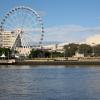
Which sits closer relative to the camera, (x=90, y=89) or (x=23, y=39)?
(x=90, y=89)

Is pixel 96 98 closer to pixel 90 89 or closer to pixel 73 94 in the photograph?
pixel 73 94

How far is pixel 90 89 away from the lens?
101ft

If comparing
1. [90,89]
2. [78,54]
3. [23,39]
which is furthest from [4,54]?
[90,89]

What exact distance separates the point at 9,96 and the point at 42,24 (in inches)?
2374

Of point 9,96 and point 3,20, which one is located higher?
point 3,20

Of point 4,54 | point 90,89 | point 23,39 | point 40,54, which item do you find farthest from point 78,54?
point 90,89

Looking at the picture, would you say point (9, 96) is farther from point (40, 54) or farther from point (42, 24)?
point (40, 54)

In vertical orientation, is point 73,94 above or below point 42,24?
below

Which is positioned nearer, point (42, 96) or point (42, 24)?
point (42, 96)

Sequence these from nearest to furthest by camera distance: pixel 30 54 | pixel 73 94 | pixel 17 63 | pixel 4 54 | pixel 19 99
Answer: pixel 19 99
pixel 73 94
pixel 17 63
pixel 4 54
pixel 30 54

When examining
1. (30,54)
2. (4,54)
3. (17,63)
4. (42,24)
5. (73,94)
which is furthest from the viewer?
(30,54)

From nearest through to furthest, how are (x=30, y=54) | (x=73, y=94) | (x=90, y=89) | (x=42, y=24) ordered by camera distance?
(x=73, y=94)
(x=90, y=89)
(x=42, y=24)
(x=30, y=54)

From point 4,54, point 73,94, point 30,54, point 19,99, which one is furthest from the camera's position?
point 30,54

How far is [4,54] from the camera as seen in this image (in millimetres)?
110500
